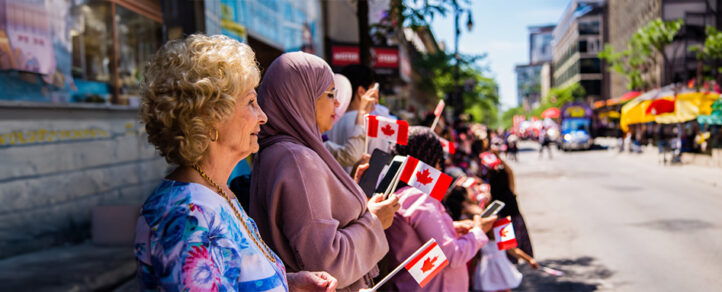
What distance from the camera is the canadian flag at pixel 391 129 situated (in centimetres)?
285

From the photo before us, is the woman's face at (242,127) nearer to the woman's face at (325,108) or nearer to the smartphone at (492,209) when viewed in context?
the woman's face at (325,108)

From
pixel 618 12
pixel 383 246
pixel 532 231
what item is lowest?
pixel 532 231

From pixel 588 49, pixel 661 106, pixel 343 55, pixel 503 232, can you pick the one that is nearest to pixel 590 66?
pixel 588 49

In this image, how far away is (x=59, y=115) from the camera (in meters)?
8.67

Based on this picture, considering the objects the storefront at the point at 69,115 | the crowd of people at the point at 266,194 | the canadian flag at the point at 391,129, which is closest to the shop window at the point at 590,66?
the storefront at the point at 69,115

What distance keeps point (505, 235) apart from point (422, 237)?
Answer: 59cm

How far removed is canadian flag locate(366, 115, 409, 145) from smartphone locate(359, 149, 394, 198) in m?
0.18

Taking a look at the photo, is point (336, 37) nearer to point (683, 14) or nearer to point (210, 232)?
point (210, 232)

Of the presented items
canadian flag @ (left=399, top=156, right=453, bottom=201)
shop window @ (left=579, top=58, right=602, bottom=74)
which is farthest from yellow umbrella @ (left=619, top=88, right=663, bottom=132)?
shop window @ (left=579, top=58, right=602, bottom=74)

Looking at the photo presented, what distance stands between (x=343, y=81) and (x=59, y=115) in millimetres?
6973

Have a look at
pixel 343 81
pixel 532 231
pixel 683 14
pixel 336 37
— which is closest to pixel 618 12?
pixel 683 14

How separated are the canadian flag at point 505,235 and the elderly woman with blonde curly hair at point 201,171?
1.95 m

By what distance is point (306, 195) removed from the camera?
2074 mm

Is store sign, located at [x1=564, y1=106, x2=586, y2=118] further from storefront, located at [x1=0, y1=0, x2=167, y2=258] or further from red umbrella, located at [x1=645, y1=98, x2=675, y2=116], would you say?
storefront, located at [x1=0, y1=0, x2=167, y2=258]
